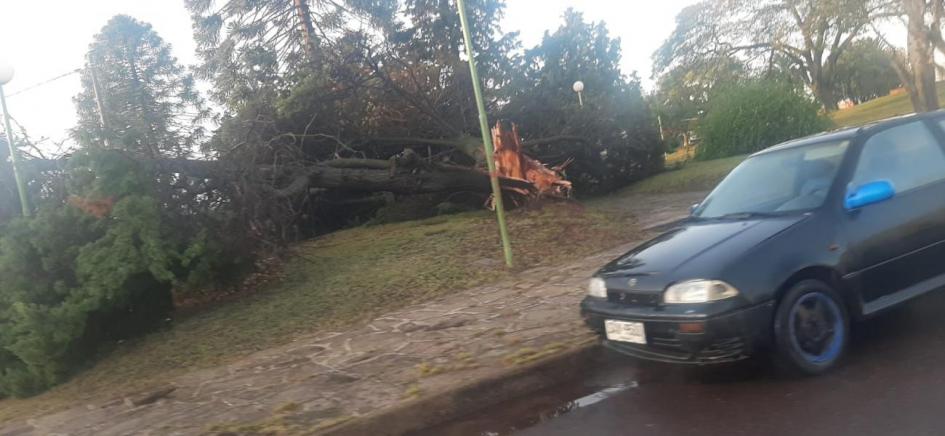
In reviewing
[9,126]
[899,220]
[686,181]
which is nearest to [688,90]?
[686,181]

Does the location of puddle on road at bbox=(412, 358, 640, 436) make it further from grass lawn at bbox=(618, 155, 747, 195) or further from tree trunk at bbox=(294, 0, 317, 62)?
tree trunk at bbox=(294, 0, 317, 62)

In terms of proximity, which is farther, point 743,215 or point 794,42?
point 794,42

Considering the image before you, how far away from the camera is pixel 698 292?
4523mm

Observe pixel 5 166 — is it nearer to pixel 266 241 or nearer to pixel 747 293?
pixel 266 241

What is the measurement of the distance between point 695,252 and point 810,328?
2.68ft

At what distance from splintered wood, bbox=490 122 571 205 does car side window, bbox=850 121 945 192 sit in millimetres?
6082

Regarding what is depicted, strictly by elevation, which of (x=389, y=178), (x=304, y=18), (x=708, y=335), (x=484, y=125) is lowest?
(x=708, y=335)

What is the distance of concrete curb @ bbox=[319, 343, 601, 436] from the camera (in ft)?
16.3

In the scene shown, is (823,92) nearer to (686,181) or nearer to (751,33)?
(751,33)

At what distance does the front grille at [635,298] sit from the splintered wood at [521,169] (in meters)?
6.36

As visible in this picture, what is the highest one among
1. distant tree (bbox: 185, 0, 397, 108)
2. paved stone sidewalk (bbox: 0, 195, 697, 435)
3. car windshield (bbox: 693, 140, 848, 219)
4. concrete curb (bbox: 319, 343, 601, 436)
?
distant tree (bbox: 185, 0, 397, 108)

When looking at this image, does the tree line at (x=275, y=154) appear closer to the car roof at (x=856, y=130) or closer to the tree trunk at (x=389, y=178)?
the tree trunk at (x=389, y=178)

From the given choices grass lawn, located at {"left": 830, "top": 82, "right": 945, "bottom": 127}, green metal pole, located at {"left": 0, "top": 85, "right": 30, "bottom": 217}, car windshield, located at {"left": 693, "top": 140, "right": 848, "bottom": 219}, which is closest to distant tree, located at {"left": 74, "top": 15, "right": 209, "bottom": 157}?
green metal pole, located at {"left": 0, "top": 85, "right": 30, "bottom": 217}

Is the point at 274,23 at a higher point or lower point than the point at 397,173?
higher
